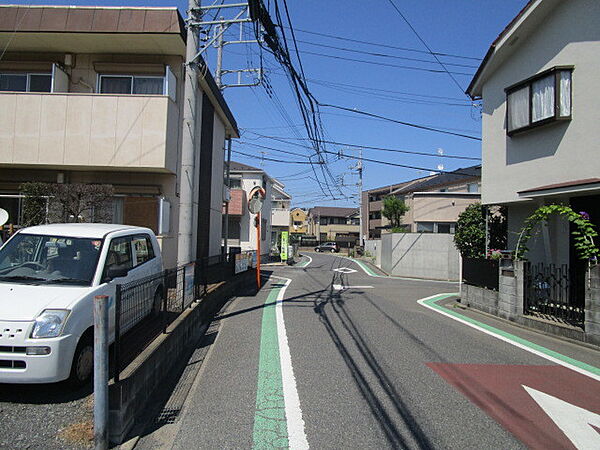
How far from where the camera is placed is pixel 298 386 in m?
4.71

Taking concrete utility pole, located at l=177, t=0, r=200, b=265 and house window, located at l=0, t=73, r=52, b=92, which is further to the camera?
house window, located at l=0, t=73, r=52, b=92

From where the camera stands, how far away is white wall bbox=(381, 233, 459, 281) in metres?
20.5

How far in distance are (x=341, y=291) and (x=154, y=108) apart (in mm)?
7738

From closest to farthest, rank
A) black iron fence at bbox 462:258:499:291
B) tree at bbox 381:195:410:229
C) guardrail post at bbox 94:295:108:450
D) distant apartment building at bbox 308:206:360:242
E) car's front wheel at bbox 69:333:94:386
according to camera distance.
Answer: guardrail post at bbox 94:295:108:450 < car's front wheel at bbox 69:333:94:386 < black iron fence at bbox 462:258:499:291 < tree at bbox 381:195:410:229 < distant apartment building at bbox 308:206:360:242

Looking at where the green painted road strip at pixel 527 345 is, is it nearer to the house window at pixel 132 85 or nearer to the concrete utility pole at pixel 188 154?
the concrete utility pole at pixel 188 154

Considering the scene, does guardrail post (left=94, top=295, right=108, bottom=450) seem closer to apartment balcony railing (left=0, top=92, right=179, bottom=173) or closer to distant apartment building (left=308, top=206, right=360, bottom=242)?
apartment balcony railing (left=0, top=92, right=179, bottom=173)

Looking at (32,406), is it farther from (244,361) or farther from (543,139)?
(543,139)

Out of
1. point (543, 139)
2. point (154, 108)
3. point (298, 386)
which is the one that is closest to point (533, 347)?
point (298, 386)

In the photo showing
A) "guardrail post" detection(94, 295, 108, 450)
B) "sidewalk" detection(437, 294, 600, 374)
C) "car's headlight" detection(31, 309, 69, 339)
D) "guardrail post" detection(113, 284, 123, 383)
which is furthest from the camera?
"sidewalk" detection(437, 294, 600, 374)

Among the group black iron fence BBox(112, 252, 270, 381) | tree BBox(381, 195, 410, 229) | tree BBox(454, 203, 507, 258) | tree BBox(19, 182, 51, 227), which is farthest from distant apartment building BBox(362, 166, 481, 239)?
tree BBox(19, 182, 51, 227)

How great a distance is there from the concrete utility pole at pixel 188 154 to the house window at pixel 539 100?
24.2 feet

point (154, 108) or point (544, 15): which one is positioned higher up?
point (544, 15)

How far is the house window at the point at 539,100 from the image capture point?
881cm

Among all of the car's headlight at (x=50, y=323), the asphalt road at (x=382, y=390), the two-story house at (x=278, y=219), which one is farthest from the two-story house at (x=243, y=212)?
the car's headlight at (x=50, y=323)
